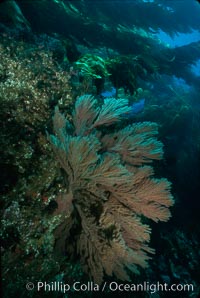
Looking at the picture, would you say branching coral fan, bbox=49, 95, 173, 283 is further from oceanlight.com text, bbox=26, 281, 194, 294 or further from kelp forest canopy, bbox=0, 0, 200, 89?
kelp forest canopy, bbox=0, 0, 200, 89

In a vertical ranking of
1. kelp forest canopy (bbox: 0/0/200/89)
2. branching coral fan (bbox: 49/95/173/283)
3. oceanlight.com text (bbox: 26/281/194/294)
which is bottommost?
oceanlight.com text (bbox: 26/281/194/294)

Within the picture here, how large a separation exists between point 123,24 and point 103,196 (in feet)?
40.1

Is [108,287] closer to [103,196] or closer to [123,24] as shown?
[103,196]

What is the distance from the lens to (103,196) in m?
2.66

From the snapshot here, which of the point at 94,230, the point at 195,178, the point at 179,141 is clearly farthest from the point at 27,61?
the point at 179,141

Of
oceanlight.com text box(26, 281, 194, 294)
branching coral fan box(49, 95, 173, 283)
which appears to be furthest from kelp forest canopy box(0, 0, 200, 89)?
oceanlight.com text box(26, 281, 194, 294)

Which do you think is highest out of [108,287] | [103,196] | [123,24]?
[123,24]

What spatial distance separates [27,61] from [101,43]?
27.5 ft

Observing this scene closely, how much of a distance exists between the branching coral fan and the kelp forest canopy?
359 centimetres

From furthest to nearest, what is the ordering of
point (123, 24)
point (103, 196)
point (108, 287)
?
point (123, 24) < point (108, 287) < point (103, 196)

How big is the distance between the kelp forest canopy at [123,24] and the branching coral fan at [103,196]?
3.59 metres

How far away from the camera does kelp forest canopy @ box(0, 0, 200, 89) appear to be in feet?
26.6

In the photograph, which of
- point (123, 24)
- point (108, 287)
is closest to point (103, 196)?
point (108, 287)

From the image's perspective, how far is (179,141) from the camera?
10219mm
